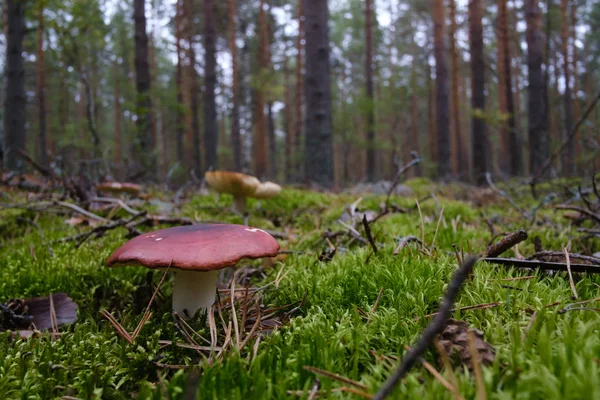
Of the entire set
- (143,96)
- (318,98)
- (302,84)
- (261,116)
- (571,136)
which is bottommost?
(571,136)

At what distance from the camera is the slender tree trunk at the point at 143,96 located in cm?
802

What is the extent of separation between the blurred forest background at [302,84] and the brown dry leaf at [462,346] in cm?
230

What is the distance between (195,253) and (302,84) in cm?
1845

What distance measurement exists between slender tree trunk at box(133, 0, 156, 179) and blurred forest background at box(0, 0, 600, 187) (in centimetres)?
3

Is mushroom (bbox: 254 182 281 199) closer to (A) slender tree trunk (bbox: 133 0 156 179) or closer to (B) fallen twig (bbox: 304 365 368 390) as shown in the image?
(B) fallen twig (bbox: 304 365 368 390)

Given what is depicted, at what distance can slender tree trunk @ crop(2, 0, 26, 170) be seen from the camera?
28.5 ft

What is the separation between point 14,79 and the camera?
877 cm

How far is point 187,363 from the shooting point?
3.72ft

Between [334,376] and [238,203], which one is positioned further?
[238,203]

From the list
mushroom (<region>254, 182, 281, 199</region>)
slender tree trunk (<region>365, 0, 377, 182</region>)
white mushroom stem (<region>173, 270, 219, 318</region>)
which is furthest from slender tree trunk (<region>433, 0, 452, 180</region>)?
white mushroom stem (<region>173, 270, 219, 318</region>)

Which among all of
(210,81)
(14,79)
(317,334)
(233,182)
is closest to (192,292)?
(317,334)

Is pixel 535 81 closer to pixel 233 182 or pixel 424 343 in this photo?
pixel 233 182

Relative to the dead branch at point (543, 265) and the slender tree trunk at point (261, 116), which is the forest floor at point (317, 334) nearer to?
the dead branch at point (543, 265)

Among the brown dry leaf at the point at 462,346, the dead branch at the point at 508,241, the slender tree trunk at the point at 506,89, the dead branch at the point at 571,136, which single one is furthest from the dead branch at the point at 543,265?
the slender tree trunk at the point at 506,89
